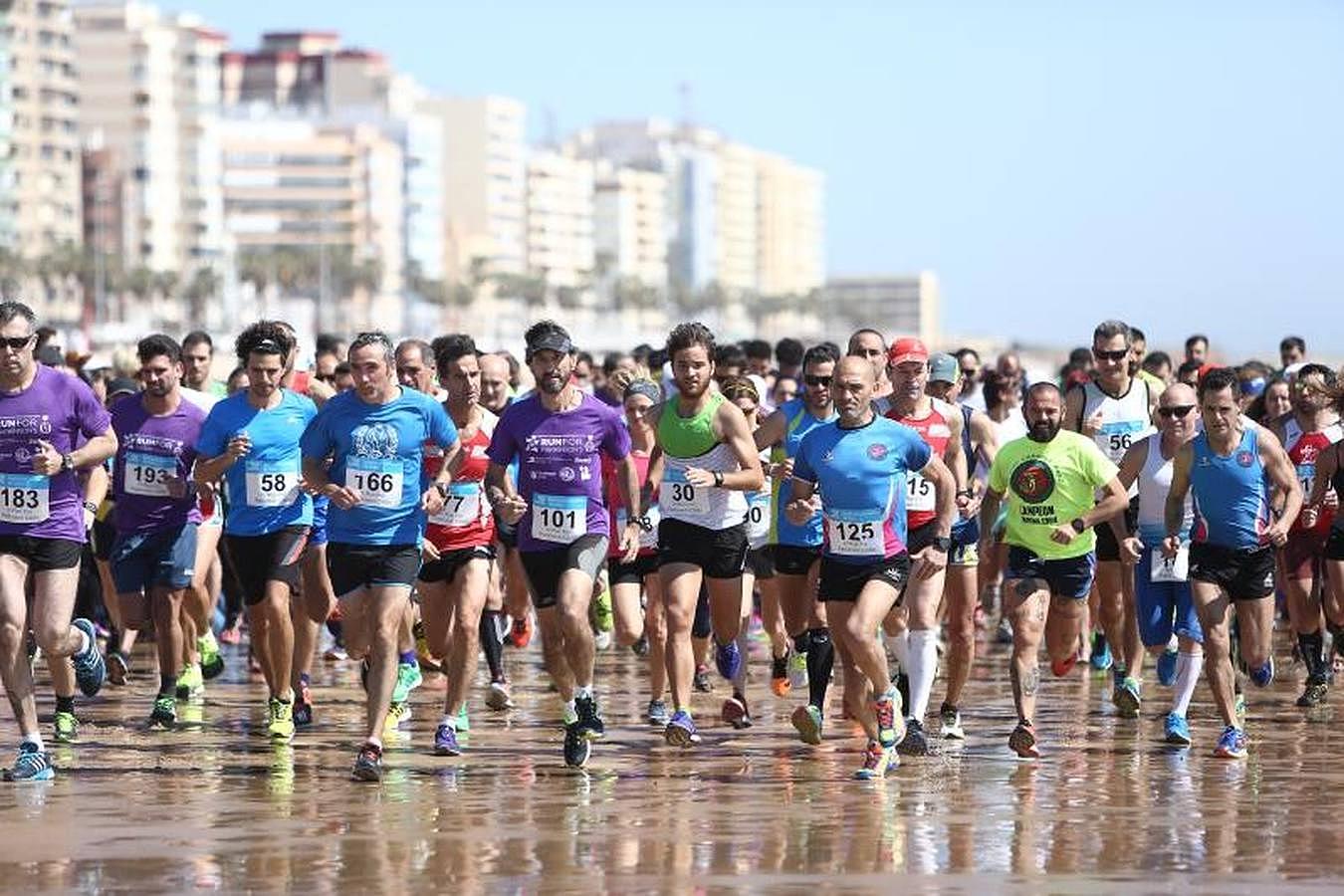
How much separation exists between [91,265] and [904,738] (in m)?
169

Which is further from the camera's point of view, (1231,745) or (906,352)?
(906,352)

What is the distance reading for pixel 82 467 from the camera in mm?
12398

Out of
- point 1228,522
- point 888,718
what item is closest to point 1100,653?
point 1228,522

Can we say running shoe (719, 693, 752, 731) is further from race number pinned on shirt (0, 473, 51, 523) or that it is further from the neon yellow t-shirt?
race number pinned on shirt (0, 473, 51, 523)

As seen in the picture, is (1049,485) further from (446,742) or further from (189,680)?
(189,680)

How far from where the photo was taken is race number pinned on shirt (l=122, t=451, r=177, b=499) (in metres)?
14.6

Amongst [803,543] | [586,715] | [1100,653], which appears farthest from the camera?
[1100,653]

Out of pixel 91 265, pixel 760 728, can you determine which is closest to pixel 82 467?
pixel 760 728

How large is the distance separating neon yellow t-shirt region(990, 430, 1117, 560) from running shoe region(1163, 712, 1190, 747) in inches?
34.3

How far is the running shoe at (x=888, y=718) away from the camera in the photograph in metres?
12.4

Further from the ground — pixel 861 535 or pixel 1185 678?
pixel 861 535

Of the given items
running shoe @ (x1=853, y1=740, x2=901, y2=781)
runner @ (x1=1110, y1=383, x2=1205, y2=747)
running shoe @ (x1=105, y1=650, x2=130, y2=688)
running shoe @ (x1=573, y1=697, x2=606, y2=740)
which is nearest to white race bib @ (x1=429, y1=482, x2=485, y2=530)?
running shoe @ (x1=573, y1=697, x2=606, y2=740)

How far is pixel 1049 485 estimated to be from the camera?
1366 centimetres

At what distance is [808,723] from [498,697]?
2.66m
